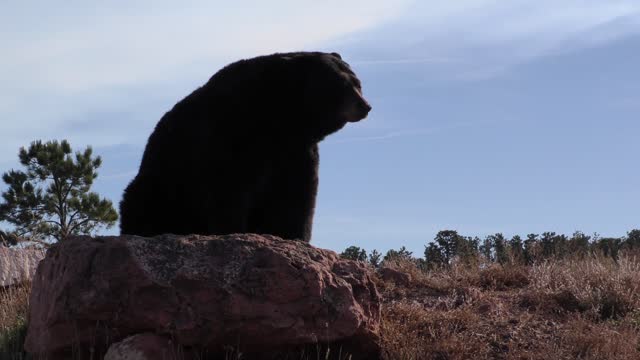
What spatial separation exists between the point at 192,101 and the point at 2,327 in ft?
6.56

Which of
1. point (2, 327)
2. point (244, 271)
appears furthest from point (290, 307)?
point (2, 327)

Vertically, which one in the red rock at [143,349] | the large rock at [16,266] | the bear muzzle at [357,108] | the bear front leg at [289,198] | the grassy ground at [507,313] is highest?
the bear muzzle at [357,108]

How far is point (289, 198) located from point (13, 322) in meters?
2.08

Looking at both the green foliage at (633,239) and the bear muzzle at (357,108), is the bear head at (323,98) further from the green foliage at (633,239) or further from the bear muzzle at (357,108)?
the green foliage at (633,239)

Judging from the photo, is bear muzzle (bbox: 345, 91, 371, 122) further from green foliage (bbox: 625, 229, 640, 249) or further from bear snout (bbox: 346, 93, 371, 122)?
green foliage (bbox: 625, 229, 640, 249)

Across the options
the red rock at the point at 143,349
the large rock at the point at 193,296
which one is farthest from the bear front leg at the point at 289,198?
the red rock at the point at 143,349

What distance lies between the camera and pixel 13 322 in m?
6.79

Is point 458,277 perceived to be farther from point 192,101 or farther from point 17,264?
point 17,264

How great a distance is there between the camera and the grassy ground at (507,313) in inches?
231

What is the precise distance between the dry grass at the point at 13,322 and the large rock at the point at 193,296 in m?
0.72

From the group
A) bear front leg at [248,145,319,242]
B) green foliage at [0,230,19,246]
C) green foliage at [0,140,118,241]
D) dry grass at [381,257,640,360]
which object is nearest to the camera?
dry grass at [381,257,640,360]

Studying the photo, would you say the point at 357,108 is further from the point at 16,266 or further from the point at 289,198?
the point at 16,266

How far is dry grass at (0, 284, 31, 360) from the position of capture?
20.3 feet

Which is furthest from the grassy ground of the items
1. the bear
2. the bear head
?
the bear head
